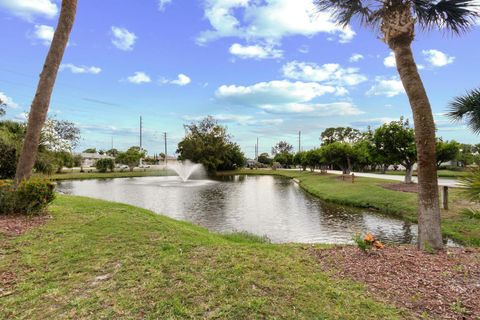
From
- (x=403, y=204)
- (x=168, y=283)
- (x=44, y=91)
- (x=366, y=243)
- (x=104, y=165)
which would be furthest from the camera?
(x=104, y=165)

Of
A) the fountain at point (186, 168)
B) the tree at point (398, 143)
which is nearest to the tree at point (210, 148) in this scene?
the fountain at point (186, 168)

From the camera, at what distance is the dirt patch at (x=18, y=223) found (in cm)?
607

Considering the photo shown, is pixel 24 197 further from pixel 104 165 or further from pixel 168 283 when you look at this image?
pixel 104 165

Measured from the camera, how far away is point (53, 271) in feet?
13.8

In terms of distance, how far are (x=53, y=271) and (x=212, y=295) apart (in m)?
2.39

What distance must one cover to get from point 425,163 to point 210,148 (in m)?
50.9

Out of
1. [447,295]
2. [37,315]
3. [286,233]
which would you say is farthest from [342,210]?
[37,315]

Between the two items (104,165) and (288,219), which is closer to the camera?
(288,219)

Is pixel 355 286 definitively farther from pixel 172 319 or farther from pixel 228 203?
pixel 228 203

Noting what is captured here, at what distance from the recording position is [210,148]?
55.3m

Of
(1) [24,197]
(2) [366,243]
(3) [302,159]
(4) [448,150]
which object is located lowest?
(2) [366,243]

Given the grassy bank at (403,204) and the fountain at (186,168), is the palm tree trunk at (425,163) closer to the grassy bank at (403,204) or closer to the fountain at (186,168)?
the grassy bank at (403,204)

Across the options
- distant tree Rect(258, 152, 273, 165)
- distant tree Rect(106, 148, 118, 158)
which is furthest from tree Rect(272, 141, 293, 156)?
distant tree Rect(106, 148, 118, 158)

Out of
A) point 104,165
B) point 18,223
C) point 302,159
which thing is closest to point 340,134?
point 302,159
